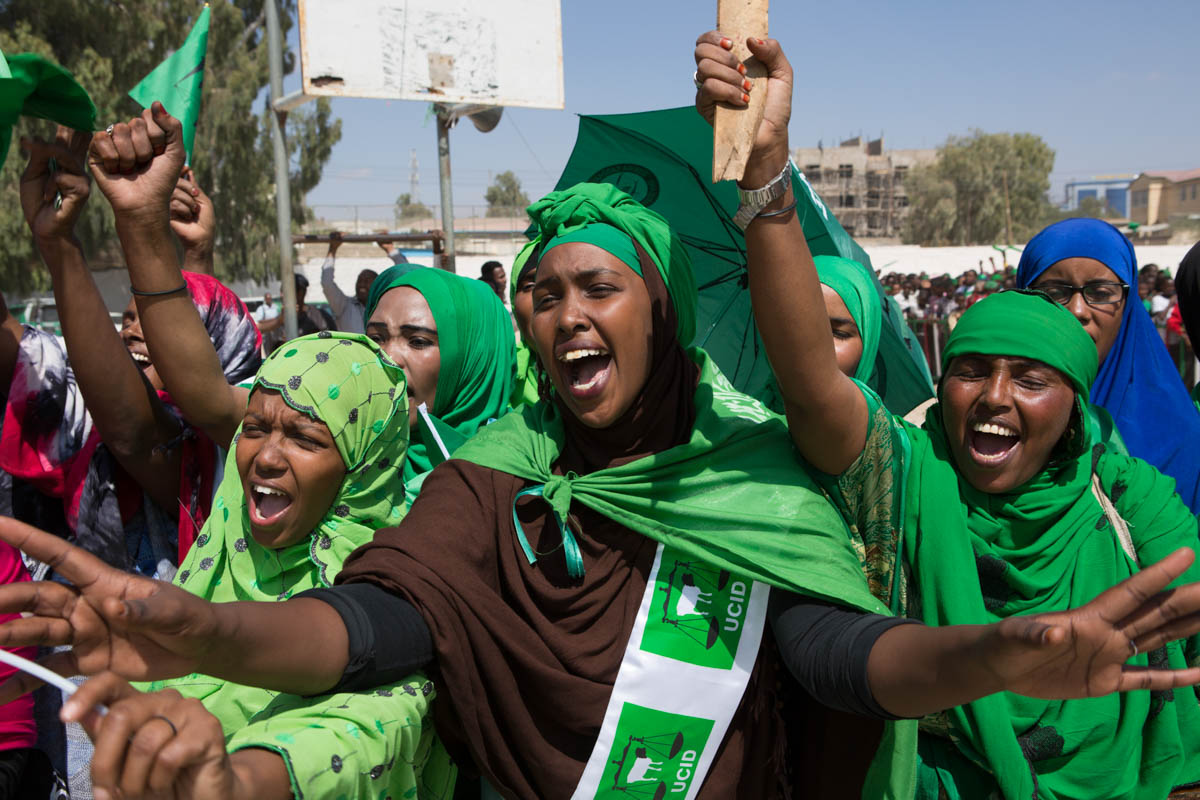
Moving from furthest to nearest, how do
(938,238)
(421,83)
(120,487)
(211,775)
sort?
(938,238) < (421,83) < (120,487) < (211,775)

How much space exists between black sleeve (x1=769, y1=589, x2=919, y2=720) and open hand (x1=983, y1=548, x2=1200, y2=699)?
296mm

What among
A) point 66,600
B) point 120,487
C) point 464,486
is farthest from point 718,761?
point 120,487

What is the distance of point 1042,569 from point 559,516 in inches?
44.5

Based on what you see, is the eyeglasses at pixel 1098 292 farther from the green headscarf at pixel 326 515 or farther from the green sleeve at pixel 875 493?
the green headscarf at pixel 326 515

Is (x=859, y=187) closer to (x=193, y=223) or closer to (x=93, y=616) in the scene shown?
(x=193, y=223)

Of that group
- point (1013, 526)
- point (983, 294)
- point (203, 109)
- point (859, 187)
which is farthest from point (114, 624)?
point (859, 187)

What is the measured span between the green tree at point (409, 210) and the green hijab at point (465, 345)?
3671 centimetres

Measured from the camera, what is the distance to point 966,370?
2156 millimetres

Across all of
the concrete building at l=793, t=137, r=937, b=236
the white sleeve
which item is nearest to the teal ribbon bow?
the white sleeve

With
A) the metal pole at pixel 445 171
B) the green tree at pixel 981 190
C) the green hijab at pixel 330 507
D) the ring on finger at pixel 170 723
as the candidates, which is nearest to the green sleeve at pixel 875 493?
the green hijab at pixel 330 507

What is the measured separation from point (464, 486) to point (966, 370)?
3.88 ft

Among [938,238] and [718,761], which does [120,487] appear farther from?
[938,238]

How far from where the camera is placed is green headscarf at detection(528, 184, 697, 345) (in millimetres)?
1992

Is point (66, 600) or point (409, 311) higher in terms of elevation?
point (409, 311)
